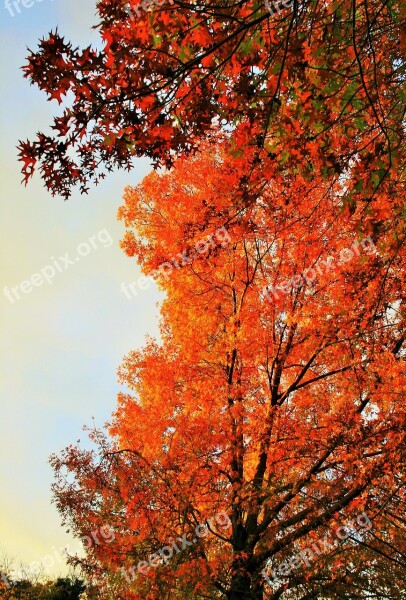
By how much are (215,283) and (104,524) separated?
5.13 m

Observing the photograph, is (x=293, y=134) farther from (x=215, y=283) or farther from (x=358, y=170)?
(x=215, y=283)

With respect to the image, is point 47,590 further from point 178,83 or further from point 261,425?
point 178,83

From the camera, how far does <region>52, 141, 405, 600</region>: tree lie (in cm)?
641

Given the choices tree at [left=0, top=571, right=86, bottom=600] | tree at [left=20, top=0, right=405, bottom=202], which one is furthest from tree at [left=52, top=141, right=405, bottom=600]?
tree at [left=0, top=571, right=86, bottom=600]

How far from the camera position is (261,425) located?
7930 millimetres

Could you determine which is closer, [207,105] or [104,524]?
[207,105]

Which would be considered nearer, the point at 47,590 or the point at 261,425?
the point at 261,425

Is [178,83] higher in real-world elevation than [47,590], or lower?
lower

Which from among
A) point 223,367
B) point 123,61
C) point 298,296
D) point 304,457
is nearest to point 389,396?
point 304,457

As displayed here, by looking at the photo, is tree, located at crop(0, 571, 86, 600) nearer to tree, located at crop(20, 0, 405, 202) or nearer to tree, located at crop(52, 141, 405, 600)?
tree, located at crop(52, 141, 405, 600)

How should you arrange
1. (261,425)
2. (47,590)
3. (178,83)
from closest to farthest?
(178,83), (261,425), (47,590)

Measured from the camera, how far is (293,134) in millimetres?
3754

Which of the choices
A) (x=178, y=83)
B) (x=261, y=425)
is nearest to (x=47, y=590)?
(x=261, y=425)

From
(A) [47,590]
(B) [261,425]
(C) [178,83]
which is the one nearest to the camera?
(C) [178,83]
